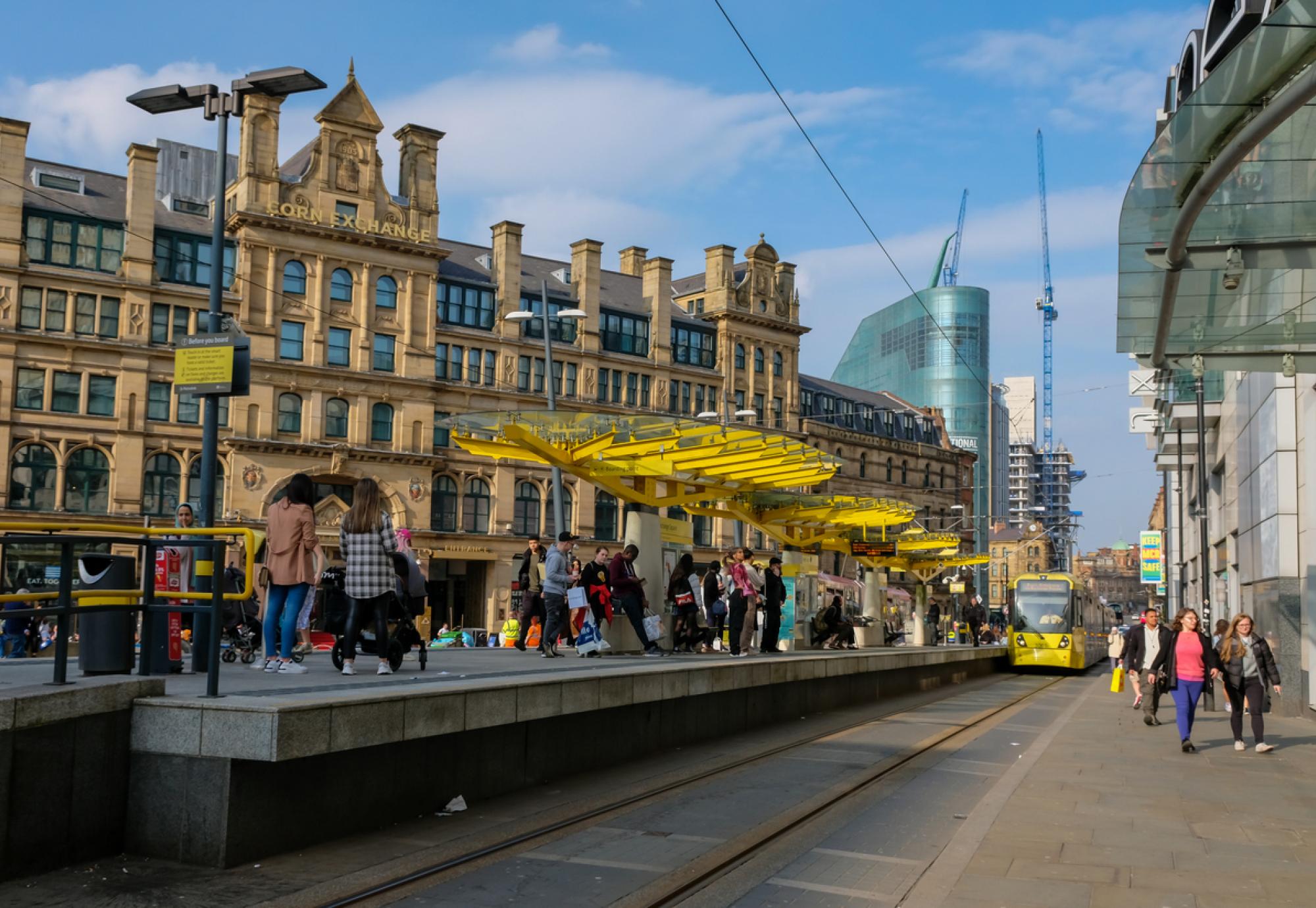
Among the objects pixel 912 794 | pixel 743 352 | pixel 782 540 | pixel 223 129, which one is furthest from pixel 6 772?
pixel 743 352

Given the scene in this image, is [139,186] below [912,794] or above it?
above

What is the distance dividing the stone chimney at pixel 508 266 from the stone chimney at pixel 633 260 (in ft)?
39.3

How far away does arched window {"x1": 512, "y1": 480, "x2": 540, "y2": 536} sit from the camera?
62406 millimetres

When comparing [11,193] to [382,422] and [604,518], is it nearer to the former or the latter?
[382,422]

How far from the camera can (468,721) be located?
9.75 meters

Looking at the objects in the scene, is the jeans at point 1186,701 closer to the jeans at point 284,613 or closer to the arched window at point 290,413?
the jeans at point 284,613

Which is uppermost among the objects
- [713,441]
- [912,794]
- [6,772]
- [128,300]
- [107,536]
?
[128,300]

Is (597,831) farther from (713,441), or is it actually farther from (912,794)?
(713,441)

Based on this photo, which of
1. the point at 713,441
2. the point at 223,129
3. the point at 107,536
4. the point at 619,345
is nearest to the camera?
the point at 107,536

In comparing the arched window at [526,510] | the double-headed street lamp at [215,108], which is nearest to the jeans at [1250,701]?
the double-headed street lamp at [215,108]

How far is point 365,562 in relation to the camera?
11406 millimetres

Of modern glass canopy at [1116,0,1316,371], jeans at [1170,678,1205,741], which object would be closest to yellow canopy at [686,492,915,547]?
jeans at [1170,678,1205,741]

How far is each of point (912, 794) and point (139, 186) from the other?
158 feet

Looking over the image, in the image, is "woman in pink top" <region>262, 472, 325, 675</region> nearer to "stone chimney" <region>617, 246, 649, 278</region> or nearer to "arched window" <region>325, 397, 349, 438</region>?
"arched window" <region>325, 397, 349, 438</region>
